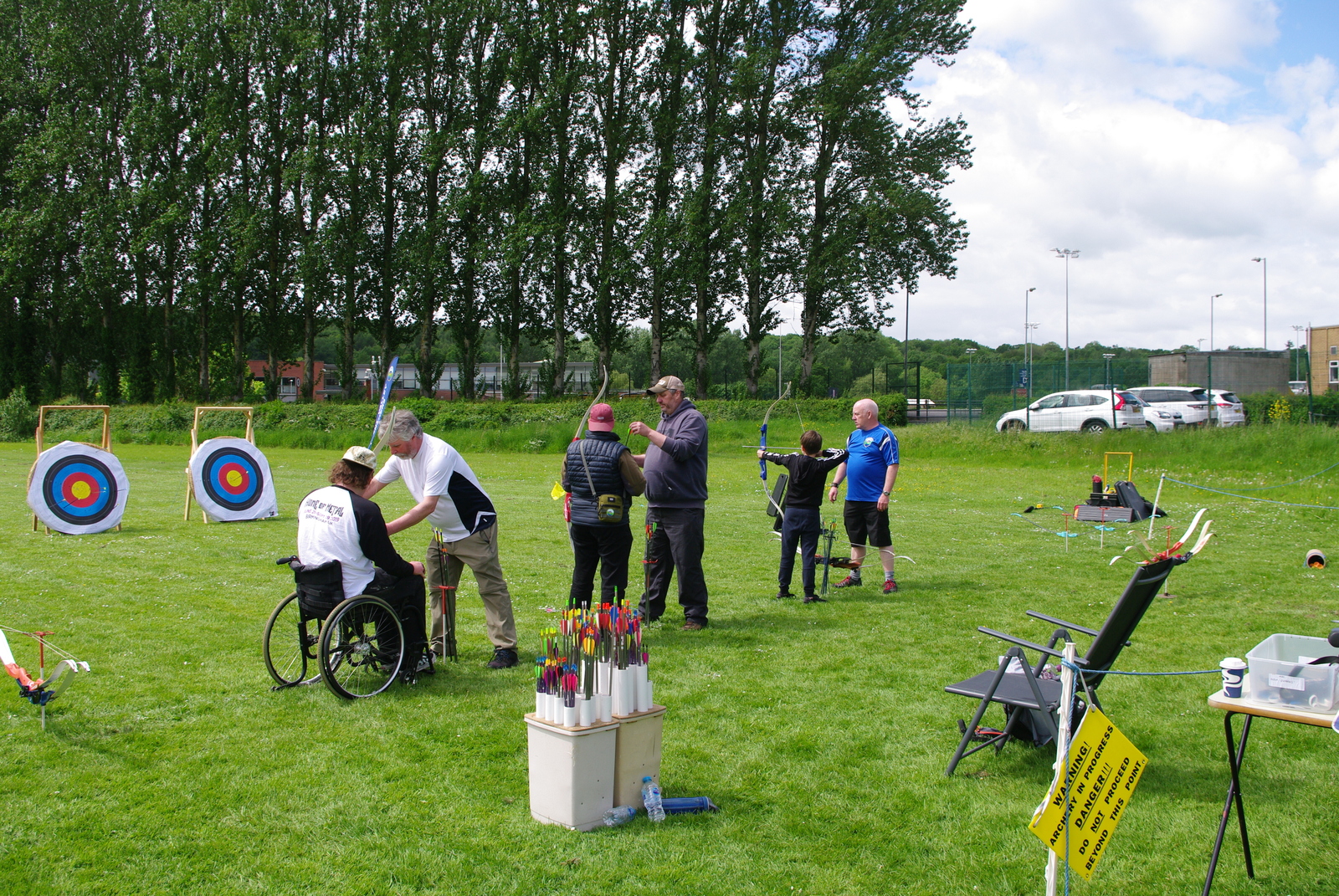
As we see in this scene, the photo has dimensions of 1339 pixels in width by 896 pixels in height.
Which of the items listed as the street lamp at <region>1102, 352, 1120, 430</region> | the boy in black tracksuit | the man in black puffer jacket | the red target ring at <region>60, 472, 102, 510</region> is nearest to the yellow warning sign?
the man in black puffer jacket

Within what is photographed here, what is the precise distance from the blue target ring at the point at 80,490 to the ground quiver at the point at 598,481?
8.68 metres

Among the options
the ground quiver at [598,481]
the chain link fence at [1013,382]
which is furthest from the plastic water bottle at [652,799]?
the chain link fence at [1013,382]

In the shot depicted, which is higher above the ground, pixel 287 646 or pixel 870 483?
pixel 870 483

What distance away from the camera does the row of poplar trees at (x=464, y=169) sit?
3412 centimetres

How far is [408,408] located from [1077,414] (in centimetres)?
1941

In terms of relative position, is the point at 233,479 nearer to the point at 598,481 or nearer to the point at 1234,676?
the point at 598,481

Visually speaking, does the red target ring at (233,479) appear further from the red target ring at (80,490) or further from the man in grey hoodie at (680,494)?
the man in grey hoodie at (680,494)

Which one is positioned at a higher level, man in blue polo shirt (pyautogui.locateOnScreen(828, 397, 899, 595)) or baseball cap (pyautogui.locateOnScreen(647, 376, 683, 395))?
baseball cap (pyautogui.locateOnScreen(647, 376, 683, 395))

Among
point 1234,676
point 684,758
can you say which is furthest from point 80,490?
point 1234,676

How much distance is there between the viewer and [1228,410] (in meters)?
23.8

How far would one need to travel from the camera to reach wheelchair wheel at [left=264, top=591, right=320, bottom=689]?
5395 millimetres

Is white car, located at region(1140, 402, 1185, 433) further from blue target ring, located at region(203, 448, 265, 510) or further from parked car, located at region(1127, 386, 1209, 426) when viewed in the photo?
blue target ring, located at region(203, 448, 265, 510)

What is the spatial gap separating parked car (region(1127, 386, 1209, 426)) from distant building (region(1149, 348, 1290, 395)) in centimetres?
709

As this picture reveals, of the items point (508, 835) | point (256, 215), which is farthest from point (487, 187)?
point (508, 835)
